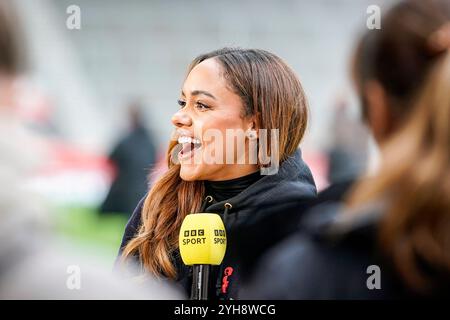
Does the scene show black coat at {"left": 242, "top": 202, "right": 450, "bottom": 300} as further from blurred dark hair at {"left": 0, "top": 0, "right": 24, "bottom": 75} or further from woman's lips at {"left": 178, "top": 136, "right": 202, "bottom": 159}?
woman's lips at {"left": 178, "top": 136, "right": 202, "bottom": 159}

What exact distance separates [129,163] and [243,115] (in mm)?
4642

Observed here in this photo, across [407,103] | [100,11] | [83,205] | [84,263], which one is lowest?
[83,205]

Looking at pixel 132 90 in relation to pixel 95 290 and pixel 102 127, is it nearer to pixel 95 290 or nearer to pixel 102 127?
pixel 102 127

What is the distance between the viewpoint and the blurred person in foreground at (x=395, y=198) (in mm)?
1322

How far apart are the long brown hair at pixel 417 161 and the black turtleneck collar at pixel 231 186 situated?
926 millimetres

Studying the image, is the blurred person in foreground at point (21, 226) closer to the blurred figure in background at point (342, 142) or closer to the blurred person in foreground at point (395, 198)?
the blurred person in foreground at point (395, 198)

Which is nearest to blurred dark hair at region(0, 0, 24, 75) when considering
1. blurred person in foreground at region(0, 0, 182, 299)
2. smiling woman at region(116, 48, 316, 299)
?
blurred person in foreground at region(0, 0, 182, 299)

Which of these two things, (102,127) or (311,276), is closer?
(311,276)

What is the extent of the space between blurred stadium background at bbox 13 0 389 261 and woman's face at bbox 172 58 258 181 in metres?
5.59

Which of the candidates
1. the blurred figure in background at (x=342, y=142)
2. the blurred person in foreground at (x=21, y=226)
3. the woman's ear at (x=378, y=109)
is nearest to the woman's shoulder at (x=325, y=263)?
the woman's ear at (x=378, y=109)

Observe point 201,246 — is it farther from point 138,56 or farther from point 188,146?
point 138,56

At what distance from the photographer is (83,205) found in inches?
348
